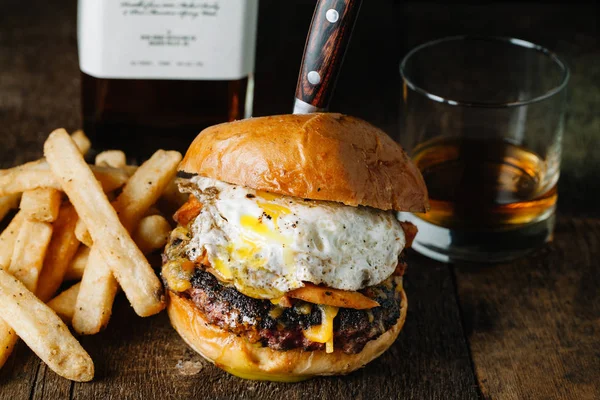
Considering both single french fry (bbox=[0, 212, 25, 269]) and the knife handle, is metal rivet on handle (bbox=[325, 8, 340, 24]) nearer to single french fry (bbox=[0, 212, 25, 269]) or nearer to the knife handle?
the knife handle

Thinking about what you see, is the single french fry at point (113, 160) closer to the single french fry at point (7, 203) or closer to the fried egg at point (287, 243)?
the single french fry at point (7, 203)

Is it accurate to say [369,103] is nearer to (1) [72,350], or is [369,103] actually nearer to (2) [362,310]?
(2) [362,310]

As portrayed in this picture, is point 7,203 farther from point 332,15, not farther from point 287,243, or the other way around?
point 332,15

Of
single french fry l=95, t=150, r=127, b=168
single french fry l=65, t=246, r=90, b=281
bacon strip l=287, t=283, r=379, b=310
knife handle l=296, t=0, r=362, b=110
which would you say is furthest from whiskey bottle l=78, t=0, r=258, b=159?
bacon strip l=287, t=283, r=379, b=310

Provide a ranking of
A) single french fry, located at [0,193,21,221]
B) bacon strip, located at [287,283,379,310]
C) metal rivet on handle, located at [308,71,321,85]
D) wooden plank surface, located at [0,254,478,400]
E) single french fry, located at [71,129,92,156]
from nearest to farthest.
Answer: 1. bacon strip, located at [287,283,379,310]
2. wooden plank surface, located at [0,254,478,400]
3. metal rivet on handle, located at [308,71,321,85]
4. single french fry, located at [0,193,21,221]
5. single french fry, located at [71,129,92,156]

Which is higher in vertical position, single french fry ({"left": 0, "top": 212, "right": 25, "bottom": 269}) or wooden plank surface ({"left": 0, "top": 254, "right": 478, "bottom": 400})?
single french fry ({"left": 0, "top": 212, "right": 25, "bottom": 269})

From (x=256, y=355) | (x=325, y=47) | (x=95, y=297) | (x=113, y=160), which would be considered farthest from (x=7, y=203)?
(x=325, y=47)
